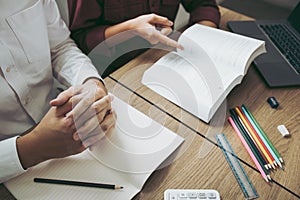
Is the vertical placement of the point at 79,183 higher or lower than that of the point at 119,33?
lower

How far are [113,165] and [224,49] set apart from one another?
43 centimetres

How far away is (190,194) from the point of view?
582 millimetres

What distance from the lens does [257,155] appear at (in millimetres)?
653

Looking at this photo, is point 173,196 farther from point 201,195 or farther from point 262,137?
point 262,137

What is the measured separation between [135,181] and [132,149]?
0.07 meters

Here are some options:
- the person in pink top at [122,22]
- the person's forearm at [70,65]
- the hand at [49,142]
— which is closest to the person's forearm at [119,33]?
the person in pink top at [122,22]

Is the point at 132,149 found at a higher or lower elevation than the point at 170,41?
lower

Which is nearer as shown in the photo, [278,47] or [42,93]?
[42,93]

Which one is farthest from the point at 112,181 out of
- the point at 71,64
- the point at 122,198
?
the point at 71,64

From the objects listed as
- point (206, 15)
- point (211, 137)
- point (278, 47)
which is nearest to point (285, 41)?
point (278, 47)

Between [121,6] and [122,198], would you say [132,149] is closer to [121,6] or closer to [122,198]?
[122,198]

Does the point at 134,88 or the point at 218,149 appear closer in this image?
the point at 218,149

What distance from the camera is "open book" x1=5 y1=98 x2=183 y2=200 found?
57 centimetres

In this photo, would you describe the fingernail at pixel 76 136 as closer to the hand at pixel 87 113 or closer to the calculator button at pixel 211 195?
the hand at pixel 87 113
